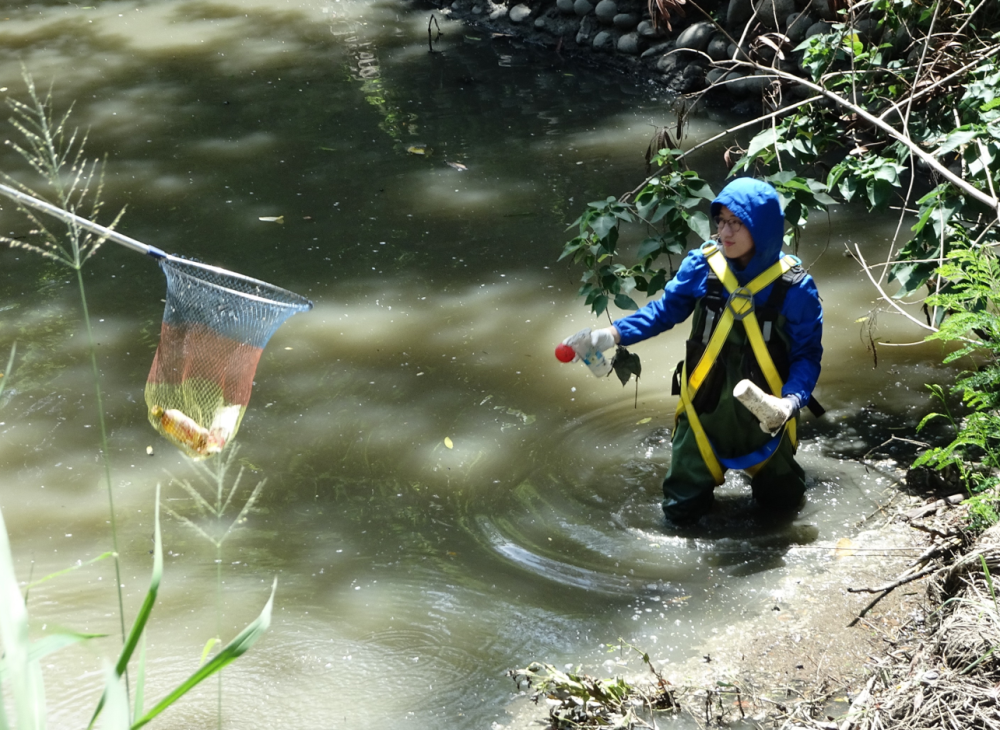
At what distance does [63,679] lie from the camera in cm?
344

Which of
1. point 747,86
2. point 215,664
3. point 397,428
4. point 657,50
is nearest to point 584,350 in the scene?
point 397,428

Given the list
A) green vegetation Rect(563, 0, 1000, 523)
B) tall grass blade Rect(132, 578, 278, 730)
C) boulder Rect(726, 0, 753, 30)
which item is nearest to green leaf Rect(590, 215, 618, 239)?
green vegetation Rect(563, 0, 1000, 523)

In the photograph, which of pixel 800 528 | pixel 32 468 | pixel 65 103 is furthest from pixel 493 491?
pixel 65 103

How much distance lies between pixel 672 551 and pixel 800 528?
1.70 ft

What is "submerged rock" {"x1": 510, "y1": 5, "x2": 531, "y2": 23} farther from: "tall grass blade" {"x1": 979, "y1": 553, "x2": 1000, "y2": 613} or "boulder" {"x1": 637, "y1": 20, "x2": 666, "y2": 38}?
"tall grass blade" {"x1": 979, "y1": 553, "x2": 1000, "y2": 613}

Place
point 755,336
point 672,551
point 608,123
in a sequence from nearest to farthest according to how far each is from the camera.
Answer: point 755,336 < point 672,551 < point 608,123

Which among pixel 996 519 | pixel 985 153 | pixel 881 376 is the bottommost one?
pixel 881 376

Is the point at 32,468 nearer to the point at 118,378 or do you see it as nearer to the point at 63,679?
the point at 118,378

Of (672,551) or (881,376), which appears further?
(881,376)

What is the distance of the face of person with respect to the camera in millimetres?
3514

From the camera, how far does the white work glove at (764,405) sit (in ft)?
11.3

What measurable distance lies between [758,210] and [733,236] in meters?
0.12

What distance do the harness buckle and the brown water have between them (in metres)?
0.92

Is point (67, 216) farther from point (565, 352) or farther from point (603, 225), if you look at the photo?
point (603, 225)
